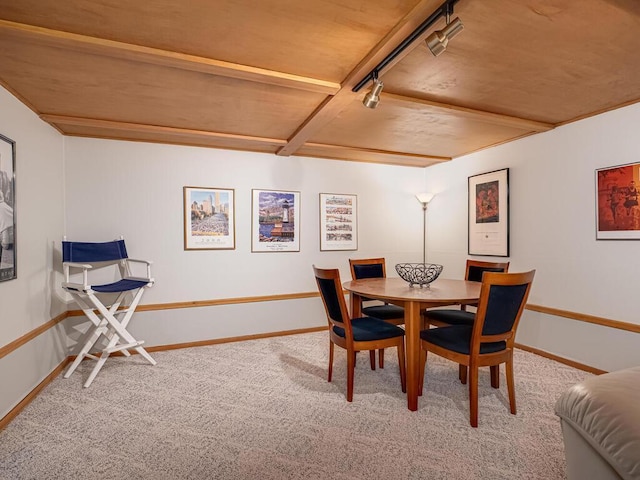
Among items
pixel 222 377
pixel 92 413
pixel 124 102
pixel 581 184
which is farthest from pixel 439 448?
pixel 124 102

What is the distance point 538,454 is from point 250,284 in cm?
306

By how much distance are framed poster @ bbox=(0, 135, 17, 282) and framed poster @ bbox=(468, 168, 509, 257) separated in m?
4.42

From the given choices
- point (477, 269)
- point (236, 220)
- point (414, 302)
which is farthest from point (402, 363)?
point (236, 220)

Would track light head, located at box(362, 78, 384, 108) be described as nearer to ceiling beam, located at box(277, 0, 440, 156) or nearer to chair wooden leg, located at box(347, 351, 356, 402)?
ceiling beam, located at box(277, 0, 440, 156)

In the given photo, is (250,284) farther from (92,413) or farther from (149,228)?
(92,413)

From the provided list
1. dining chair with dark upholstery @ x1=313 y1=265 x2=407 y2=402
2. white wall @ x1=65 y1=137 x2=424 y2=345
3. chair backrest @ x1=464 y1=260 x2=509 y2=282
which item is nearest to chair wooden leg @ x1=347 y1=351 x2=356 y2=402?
dining chair with dark upholstery @ x1=313 y1=265 x2=407 y2=402

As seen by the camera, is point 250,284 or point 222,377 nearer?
point 222,377

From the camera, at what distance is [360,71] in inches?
83.4

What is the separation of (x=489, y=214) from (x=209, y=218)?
127 inches

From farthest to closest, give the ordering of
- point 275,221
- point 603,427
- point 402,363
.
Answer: point 275,221 → point 402,363 → point 603,427

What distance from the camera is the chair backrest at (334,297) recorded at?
241cm

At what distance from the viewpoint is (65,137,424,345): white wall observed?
346 cm

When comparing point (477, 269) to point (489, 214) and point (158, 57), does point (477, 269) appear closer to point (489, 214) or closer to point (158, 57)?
point (489, 214)

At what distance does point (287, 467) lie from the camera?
177cm
